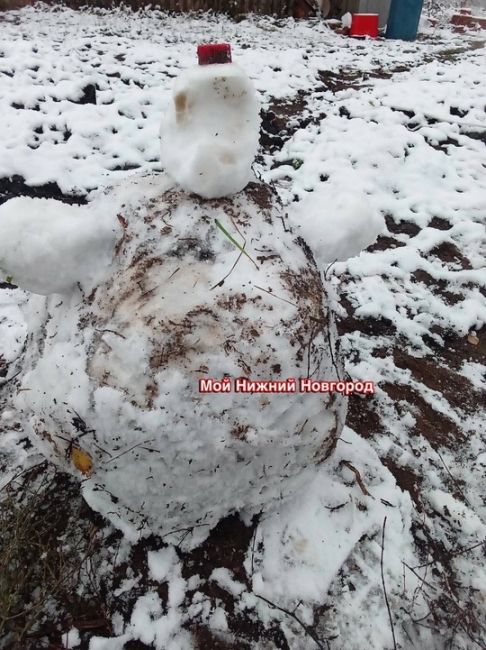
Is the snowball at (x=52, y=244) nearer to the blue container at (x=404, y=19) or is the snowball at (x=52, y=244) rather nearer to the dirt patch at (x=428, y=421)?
the dirt patch at (x=428, y=421)

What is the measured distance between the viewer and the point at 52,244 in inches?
64.1

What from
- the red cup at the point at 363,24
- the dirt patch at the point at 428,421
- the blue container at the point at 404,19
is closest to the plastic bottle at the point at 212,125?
the dirt patch at the point at 428,421

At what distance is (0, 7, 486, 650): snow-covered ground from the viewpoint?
1.90 metres

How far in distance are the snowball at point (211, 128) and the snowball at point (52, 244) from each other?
0.34 m

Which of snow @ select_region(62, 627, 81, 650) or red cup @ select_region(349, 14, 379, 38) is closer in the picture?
snow @ select_region(62, 627, 81, 650)

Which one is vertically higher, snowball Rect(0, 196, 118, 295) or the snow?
snowball Rect(0, 196, 118, 295)

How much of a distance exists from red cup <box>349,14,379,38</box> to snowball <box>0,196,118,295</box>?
9.61m

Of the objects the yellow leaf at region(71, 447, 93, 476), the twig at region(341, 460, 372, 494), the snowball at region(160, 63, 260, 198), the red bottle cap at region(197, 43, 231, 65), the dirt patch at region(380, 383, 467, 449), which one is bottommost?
the dirt patch at region(380, 383, 467, 449)

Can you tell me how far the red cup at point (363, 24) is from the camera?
935 cm

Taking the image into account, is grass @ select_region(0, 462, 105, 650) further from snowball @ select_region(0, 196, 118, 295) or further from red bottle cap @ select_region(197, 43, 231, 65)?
red bottle cap @ select_region(197, 43, 231, 65)

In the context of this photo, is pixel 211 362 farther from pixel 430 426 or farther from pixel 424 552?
pixel 430 426

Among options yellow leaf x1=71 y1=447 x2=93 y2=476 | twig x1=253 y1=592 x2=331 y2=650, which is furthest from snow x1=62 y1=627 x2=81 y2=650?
twig x1=253 y1=592 x2=331 y2=650

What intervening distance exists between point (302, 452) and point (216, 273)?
74cm

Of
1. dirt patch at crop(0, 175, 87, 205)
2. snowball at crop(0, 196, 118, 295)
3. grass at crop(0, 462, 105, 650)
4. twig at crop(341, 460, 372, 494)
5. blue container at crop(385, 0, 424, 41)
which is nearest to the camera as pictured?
snowball at crop(0, 196, 118, 295)
